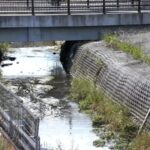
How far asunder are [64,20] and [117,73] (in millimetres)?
7516

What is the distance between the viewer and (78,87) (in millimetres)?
23453

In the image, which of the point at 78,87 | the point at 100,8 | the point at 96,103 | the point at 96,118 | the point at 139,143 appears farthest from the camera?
the point at 100,8

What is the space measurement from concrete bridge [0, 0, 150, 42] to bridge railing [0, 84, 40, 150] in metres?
13.6

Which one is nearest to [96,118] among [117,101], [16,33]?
[117,101]

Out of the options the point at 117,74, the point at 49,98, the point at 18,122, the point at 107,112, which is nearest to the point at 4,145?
the point at 18,122

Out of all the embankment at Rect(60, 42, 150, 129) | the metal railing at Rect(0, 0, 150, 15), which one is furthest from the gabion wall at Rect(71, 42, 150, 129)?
the metal railing at Rect(0, 0, 150, 15)

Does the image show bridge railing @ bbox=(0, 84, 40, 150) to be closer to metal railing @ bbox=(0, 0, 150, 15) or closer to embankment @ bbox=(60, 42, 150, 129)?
embankment @ bbox=(60, 42, 150, 129)

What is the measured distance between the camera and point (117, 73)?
2153cm

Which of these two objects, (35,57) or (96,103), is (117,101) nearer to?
(96,103)

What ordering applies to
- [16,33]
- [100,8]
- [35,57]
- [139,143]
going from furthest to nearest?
[35,57], [100,8], [16,33], [139,143]

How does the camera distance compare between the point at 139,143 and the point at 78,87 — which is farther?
the point at 78,87

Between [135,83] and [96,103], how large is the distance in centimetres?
198

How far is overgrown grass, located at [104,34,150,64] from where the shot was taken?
23.1 metres

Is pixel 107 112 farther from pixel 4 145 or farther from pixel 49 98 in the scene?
pixel 4 145
